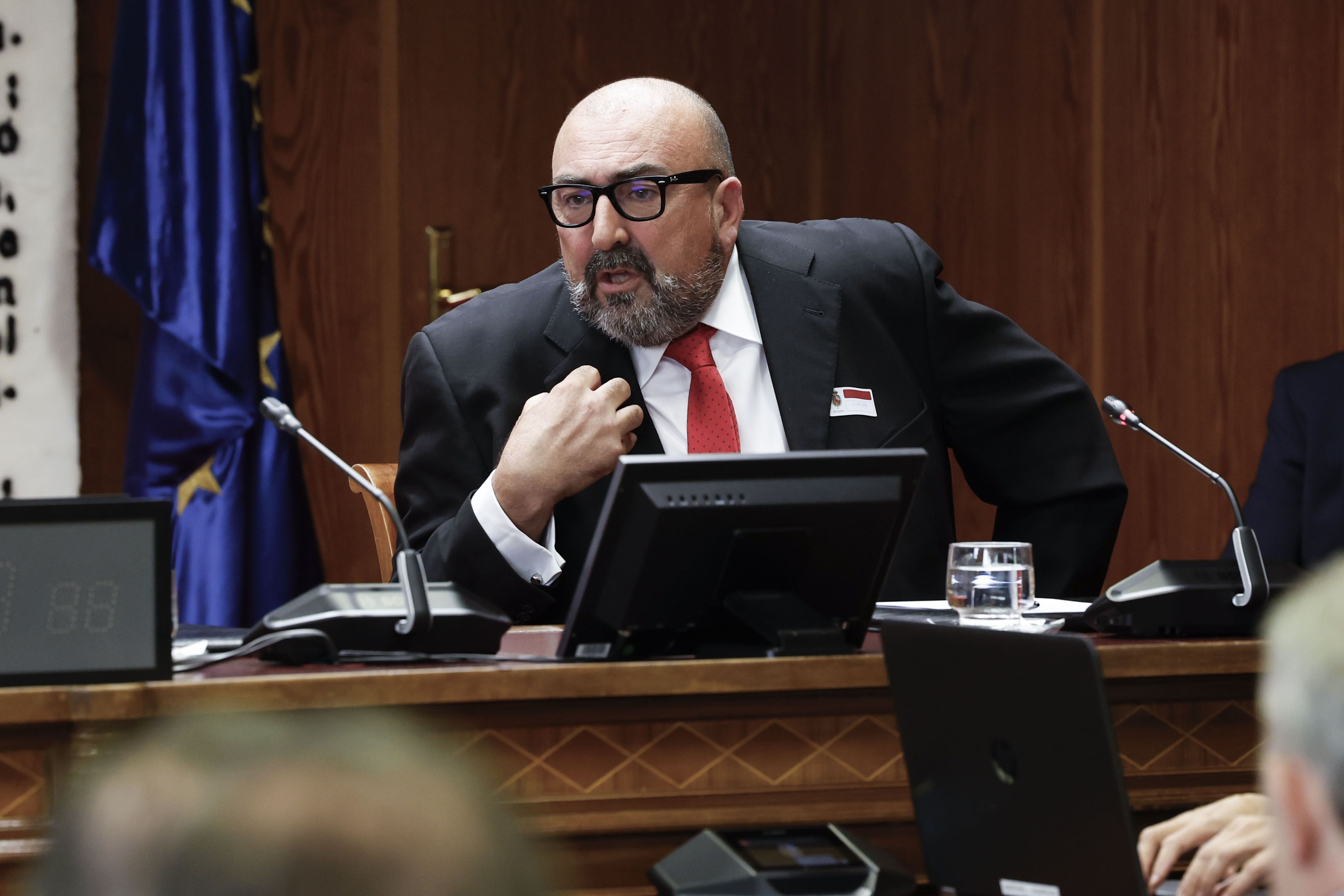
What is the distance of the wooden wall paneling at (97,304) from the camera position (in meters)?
3.64

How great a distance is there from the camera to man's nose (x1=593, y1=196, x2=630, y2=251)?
225cm

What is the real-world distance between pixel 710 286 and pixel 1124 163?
A: 5.61ft

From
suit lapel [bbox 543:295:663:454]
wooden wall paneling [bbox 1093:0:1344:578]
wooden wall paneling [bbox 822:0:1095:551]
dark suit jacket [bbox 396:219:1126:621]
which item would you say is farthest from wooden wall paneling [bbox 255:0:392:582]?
wooden wall paneling [bbox 1093:0:1344:578]

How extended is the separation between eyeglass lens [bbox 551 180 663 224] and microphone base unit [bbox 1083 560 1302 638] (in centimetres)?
97

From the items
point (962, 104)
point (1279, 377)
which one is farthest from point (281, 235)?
point (1279, 377)

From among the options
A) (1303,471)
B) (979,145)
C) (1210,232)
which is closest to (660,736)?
(1303,471)

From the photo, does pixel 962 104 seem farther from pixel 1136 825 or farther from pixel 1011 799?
pixel 1011 799

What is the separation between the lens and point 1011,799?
3.85 feet

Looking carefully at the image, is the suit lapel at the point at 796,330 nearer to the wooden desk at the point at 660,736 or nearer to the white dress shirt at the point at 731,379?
the white dress shirt at the point at 731,379

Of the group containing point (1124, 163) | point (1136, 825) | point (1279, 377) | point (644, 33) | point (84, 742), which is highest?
point (644, 33)

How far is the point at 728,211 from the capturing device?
244 cm

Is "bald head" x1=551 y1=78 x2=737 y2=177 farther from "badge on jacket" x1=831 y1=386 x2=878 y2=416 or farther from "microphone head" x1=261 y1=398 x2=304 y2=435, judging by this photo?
"microphone head" x1=261 y1=398 x2=304 y2=435

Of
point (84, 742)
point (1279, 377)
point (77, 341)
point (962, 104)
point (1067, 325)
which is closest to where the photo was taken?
point (84, 742)

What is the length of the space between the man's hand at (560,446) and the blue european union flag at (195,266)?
1.61 m
